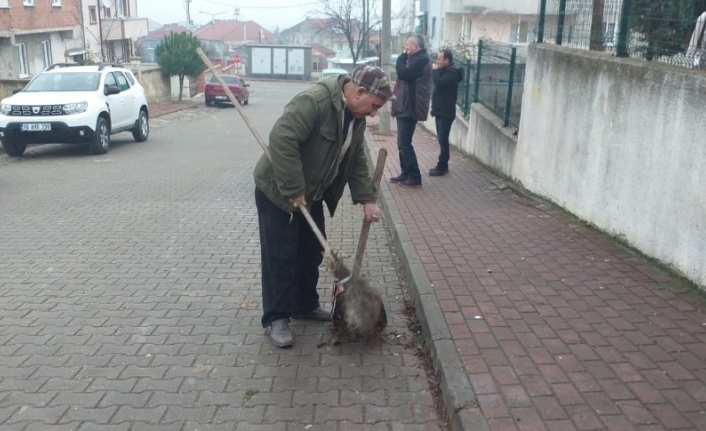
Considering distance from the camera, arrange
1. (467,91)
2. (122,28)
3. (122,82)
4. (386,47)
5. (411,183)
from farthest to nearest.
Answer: (122,28) → (386,47) → (122,82) → (467,91) → (411,183)

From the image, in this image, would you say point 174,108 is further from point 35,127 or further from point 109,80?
point 35,127

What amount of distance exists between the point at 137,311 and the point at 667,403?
355 cm

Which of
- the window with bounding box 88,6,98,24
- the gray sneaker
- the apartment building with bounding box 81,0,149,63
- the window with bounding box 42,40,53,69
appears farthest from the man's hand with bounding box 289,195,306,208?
the window with bounding box 88,6,98,24

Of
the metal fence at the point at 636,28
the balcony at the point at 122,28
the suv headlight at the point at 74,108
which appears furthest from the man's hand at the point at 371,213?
the balcony at the point at 122,28

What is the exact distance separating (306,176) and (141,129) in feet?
44.9

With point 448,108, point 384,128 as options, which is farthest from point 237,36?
point 448,108

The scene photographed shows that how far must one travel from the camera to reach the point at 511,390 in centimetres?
348

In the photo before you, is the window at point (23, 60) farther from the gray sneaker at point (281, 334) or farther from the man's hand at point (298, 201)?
the man's hand at point (298, 201)

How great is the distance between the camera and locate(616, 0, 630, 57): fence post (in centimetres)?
623

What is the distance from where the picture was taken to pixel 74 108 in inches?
514

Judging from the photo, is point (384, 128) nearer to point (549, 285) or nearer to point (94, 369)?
point (549, 285)

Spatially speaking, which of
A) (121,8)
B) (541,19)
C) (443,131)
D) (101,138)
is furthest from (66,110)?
(121,8)

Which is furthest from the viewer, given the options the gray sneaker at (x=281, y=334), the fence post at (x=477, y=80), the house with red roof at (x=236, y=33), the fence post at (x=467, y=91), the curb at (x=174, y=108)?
the house with red roof at (x=236, y=33)

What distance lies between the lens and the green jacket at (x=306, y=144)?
3.90 m
